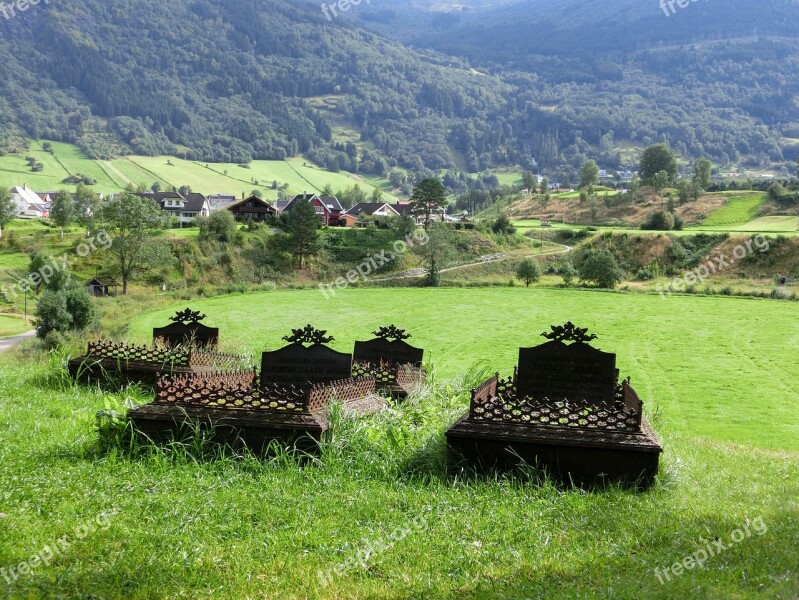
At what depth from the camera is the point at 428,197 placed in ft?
315

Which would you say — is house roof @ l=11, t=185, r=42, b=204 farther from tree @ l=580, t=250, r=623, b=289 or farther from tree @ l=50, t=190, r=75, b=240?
tree @ l=580, t=250, r=623, b=289

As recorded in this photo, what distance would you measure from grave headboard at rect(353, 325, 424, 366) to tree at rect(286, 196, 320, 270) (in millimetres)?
65713

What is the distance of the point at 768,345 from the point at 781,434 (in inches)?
720

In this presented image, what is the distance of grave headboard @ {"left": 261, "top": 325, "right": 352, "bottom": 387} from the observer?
1127 cm

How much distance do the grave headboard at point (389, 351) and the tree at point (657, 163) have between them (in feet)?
420

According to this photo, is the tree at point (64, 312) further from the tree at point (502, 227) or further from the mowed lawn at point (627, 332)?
the tree at point (502, 227)

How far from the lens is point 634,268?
3258 inches

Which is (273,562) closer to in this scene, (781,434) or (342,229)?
(781,434)

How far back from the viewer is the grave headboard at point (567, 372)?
10445 millimetres

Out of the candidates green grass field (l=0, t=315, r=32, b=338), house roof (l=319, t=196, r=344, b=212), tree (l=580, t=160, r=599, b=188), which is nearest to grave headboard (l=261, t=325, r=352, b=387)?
green grass field (l=0, t=315, r=32, b=338)

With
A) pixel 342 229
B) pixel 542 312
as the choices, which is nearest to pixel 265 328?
pixel 542 312

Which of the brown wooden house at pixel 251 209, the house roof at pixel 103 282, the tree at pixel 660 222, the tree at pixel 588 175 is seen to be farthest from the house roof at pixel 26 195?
the tree at pixel 660 222

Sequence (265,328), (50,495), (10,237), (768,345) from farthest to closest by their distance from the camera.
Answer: (10,237) → (265,328) → (768,345) → (50,495)

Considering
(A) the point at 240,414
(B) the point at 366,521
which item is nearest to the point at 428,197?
(A) the point at 240,414
